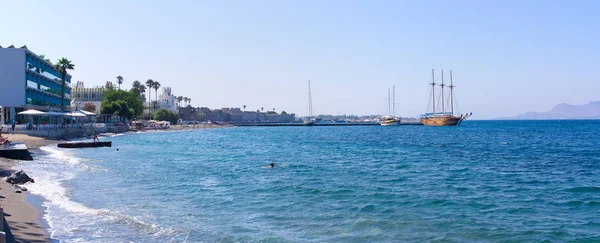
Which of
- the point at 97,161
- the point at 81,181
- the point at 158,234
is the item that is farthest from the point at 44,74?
the point at 158,234

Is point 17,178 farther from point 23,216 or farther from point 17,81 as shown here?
point 17,81

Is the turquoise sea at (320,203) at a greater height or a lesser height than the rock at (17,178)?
lesser

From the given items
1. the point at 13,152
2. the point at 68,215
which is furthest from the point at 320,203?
the point at 13,152

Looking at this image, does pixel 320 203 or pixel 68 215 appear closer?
pixel 68 215

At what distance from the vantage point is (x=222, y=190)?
22.1 meters

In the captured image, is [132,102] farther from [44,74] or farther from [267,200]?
[267,200]

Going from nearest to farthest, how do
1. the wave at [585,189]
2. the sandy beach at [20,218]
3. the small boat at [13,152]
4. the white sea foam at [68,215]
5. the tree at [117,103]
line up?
the sandy beach at [20,218] → the white sea foam at [68,215] → the wave at [585,189] → the small boat at [13,152] → the tree at [117,103]

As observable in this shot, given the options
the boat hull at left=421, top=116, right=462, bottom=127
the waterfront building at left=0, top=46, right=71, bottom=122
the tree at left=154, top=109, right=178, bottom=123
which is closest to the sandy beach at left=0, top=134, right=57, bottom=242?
the waterfront building at left=0, top=46, right=71, bottom=122

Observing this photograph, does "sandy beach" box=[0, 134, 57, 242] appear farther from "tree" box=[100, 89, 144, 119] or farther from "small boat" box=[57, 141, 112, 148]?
"tree" box=[100, 89, 144, 119]

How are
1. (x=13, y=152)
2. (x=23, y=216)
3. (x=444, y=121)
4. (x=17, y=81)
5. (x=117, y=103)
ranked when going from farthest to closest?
(x=444, y=121) → (x=117, y=103) → (x=17, y=81) → (x=13, y=152) → (x=23, y=216)

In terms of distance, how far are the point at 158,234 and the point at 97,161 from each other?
79.8 feet

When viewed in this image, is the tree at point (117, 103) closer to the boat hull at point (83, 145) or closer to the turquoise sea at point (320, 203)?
the boat hull at point (83, 145)

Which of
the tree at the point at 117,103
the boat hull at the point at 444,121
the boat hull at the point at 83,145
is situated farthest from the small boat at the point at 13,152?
the boat hull at the point at 444,121

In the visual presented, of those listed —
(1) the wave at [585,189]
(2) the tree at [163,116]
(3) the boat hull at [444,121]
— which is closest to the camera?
(1) the wave at [585,189]
